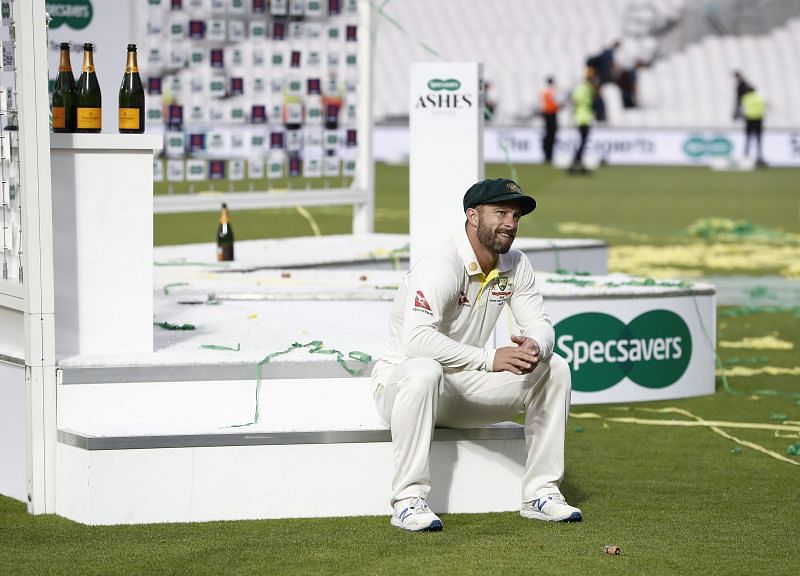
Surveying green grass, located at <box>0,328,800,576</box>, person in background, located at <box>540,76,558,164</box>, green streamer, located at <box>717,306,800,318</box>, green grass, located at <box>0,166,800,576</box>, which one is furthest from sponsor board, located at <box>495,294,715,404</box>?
person in background, located at <box>540,76,558,164</box>

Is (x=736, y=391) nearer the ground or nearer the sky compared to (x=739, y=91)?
nearer the ground

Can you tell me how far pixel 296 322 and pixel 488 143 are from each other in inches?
1047

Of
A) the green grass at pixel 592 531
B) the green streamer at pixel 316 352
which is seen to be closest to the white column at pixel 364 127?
the green grass at pixel 592 531

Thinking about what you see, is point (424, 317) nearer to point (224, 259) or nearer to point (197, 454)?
point (197, 454)

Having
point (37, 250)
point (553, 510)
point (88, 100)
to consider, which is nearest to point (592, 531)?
point (553, 510)

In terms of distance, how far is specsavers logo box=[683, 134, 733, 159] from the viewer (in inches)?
1293

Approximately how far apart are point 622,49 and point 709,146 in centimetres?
737

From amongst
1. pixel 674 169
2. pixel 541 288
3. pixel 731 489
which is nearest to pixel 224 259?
pixel 541 288

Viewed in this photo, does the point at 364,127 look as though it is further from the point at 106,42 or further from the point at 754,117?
the point at 754,117

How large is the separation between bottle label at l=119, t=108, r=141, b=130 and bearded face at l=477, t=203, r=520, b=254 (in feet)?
4.89

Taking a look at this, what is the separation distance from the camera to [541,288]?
859 centimetres

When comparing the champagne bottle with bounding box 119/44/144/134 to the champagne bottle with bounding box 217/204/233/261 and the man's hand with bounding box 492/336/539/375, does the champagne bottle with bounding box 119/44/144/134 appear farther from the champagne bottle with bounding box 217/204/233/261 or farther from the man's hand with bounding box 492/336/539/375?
the champagne bottle with bounding box 217/204/233/261

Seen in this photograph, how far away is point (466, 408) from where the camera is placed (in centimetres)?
573

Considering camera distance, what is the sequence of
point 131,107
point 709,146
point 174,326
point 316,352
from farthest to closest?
1. point 709,146
2. point 174,326
3. point 316,352
4. point 131,107
